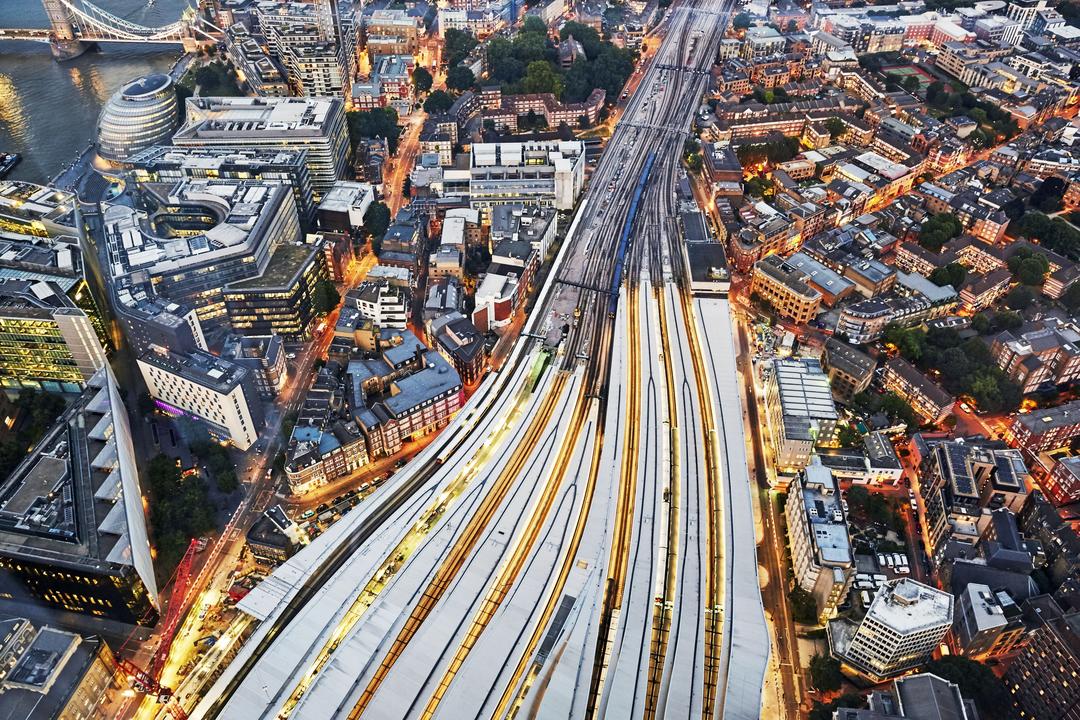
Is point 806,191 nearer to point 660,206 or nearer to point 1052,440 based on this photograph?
point 660,206

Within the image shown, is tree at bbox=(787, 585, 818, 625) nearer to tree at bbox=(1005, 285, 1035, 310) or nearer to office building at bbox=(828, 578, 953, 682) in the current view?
office building at bbox=(828, 578, 953, 682)

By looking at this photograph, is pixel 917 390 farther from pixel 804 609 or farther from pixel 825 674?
pixel 825 674

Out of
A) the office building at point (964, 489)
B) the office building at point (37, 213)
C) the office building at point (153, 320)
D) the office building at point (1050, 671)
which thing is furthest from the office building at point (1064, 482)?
the office building at point (37, 213)

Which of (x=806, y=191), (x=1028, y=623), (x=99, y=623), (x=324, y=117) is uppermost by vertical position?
(x=324, y=117)

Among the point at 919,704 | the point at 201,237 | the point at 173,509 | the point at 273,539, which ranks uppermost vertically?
the point at 201,237

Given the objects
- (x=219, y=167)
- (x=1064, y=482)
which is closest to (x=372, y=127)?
(x=219, y=167)

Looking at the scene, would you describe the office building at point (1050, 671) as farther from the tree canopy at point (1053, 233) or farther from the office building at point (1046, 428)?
the tree canopy at point (1053, 233)

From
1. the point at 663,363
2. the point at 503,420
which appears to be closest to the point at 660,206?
the point at 663,363
